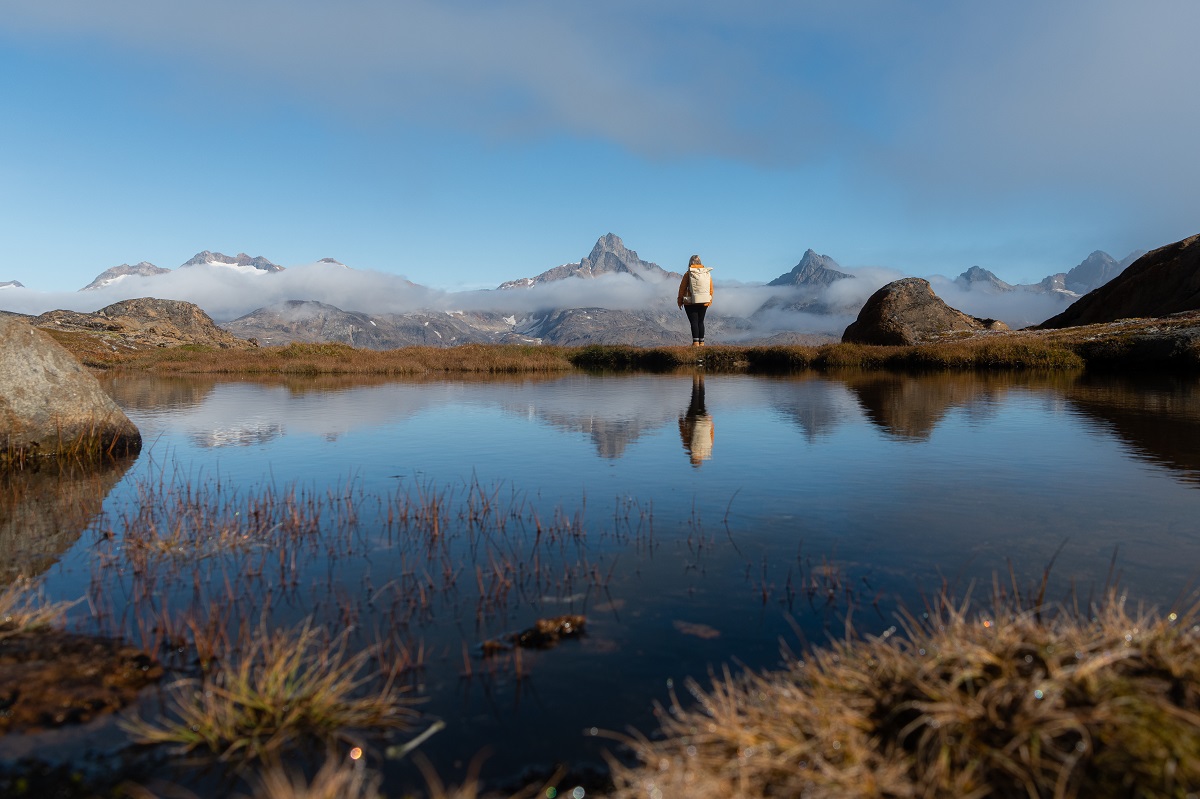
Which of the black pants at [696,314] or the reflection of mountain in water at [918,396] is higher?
the black pants at [696,314]

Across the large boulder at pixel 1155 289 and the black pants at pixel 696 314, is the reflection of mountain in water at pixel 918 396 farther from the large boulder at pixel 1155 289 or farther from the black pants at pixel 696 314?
the large boulder at pixel 1155 289

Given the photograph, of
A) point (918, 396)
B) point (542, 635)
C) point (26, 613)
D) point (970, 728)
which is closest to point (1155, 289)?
point (918, 396)

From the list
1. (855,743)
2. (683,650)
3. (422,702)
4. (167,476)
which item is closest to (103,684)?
(422,702)

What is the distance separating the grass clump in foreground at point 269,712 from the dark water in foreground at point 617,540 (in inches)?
13.9

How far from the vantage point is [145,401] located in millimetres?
33188

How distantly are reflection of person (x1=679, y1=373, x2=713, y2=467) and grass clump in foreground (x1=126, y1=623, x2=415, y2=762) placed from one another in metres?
11.0

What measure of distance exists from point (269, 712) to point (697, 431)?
54.6ft

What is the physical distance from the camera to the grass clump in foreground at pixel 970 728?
405 cm

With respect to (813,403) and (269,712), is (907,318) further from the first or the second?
(269,712)

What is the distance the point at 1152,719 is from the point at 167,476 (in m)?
16.4

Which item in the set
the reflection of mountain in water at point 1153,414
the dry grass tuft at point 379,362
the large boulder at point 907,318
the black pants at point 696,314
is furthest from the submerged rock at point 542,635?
the large boulder at point 907,318

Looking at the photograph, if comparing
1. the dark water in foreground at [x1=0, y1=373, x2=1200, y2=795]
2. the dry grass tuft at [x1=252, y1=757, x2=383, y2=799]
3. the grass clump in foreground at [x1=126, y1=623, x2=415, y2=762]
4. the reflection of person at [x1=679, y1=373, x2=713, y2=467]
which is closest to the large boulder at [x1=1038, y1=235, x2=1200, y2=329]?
the dark water in foreground at [x1=0, y1=373, x2=1200, y2=795]

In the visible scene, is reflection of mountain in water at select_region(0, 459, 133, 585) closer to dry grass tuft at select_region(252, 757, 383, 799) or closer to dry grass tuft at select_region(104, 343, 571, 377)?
dry grass tuft at select_region(252, 757, 383, 799)

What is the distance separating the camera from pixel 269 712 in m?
5.37
